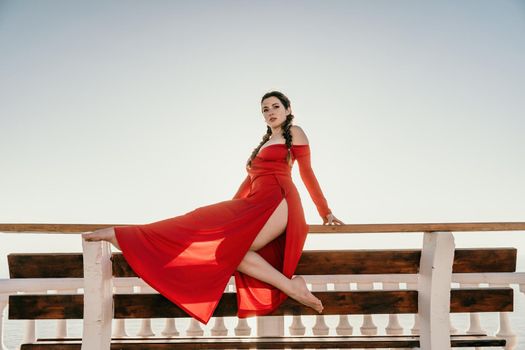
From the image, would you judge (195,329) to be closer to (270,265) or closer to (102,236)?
(270,265)

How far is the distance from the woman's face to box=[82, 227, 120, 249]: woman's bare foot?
1.51m

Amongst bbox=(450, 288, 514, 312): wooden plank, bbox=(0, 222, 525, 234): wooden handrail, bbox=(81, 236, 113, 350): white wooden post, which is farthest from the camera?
bbox=(450, 288, 514, 312): wooden plank

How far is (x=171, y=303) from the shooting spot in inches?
94.5

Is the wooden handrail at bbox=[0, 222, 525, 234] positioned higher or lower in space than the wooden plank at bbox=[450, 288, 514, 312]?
higher

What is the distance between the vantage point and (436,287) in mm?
2441

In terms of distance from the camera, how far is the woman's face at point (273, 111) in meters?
3.32

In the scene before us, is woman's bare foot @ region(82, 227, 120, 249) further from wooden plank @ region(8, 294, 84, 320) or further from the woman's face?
the woman's face

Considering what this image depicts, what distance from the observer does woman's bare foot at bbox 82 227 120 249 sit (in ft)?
7.57

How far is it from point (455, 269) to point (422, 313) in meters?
0.34

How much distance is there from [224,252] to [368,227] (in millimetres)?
809

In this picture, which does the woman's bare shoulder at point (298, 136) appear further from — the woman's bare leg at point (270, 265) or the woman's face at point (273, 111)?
the woman's bare leg at point (270, 265)

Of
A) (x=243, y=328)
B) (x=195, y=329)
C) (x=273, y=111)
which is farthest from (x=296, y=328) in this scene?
(x=273, y=111)

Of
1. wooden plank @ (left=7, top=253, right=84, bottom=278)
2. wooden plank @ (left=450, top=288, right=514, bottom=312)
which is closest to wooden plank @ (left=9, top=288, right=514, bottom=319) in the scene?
wooden plank @ (left=450, top=288, right=514, bottom=312)

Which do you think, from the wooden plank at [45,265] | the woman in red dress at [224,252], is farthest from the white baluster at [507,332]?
the wooden plank at [45,265]
